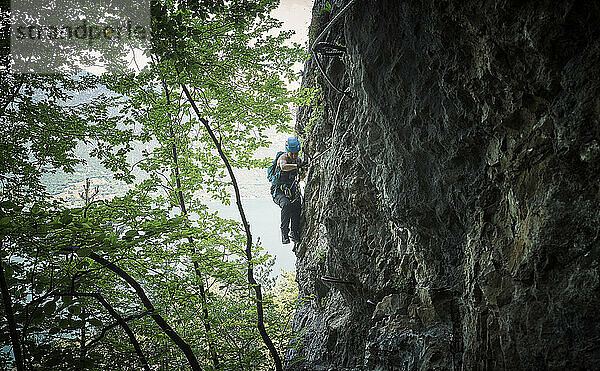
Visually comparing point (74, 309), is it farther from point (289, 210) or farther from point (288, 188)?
point (289, 210)

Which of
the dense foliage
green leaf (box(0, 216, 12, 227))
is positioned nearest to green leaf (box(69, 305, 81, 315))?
green leaf (box(0, 216, 12, 227))

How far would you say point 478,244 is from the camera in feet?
11.0

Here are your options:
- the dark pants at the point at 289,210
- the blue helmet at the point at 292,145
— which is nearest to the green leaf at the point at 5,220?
the blue helmet at the point at 292,145

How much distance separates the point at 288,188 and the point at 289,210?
0.60 meters

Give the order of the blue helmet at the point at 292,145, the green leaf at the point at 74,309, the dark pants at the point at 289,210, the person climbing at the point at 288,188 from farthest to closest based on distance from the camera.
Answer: the dark pants at the point at 289,210
the person climbing at the point at 288,188
the blue helmet at the point at 292,145
the green leaf at the point at 74,309

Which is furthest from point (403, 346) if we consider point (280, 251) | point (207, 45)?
point (280, 251)

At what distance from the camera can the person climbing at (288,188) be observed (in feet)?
26.9

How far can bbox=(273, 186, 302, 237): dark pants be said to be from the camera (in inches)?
340

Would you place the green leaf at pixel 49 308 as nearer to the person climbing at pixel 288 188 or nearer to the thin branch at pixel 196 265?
the thin branch at pixel 196 265

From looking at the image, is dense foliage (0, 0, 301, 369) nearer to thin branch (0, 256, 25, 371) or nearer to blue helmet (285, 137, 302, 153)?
thin branch (0, 256, 25, 371)

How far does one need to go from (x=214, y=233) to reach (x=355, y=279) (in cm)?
281

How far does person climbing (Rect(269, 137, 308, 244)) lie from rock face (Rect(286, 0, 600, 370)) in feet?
6.85

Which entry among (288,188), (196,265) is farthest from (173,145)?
(288,188)

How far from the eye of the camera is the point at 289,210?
878 cm
